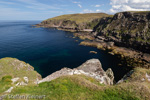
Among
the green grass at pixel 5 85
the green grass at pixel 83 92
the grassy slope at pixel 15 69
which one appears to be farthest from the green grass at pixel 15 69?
the green grass at pixel 83 92

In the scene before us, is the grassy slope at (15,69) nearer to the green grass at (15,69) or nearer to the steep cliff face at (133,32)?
the green grass at (15,69)

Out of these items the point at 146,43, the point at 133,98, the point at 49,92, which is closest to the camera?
the point at 133,98

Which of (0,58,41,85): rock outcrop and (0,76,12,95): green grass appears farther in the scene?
(0,58,41,85): rock outcrop

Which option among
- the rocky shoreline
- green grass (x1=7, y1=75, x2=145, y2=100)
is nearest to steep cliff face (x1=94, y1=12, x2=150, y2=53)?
the rocky shoreline

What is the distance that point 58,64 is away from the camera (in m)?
59.1

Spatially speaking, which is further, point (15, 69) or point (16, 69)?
point (16, 69)

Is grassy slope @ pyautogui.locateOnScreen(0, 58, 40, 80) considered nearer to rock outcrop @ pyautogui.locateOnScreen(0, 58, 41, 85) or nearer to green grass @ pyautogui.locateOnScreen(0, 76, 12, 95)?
rock outcrop @ pyautogui.locateOnScreen(0, 58, 41, 85)

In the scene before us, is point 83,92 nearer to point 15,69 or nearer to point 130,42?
point 15,69

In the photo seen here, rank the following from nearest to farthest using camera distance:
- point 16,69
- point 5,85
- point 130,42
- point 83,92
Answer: point 83,92 < point 5,85 < point 16,69 < point 130,42

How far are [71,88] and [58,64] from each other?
142 feet

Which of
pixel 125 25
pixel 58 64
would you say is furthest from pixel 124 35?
pixel 58 64

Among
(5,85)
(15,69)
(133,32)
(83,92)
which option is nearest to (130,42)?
(133,32)

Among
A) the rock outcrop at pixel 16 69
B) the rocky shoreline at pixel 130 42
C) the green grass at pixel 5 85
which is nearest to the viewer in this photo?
the green grass at pixel 5 85

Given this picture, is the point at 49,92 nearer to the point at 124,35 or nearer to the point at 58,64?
the point at 58,64
